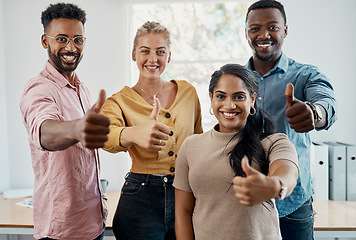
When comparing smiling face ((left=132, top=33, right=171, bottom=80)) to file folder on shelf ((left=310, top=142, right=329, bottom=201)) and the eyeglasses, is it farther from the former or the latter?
file folder on shelf ((left=310, top=142, right=329, bottom=201))

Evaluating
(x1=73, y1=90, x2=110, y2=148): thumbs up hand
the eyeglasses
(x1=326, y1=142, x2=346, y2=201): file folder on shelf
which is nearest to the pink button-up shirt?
the eyeglasses

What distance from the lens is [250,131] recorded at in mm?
1458

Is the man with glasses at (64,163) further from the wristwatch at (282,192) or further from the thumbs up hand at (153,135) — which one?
the wristwatch at (282,192)

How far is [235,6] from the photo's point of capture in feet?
10.2

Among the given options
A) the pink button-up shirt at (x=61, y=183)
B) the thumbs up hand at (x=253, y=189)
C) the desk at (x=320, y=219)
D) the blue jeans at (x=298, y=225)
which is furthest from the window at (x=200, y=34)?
the thumbs up hand at (x=253, y=189)

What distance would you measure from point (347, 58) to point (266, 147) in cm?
190

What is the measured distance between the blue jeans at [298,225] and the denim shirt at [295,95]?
0.11 ft

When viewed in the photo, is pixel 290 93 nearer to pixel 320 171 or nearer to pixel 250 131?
pixel 250 131

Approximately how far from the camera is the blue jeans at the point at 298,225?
1689 mm

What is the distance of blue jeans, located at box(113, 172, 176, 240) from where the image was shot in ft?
5.39

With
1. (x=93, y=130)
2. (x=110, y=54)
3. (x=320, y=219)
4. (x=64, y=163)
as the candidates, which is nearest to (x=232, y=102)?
(x=93, y=130)

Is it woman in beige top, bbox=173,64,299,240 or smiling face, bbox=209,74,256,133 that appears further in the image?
smiling face, bbox=209,74,256,133

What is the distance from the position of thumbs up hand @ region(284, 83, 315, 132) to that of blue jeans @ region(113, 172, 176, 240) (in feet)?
2.13

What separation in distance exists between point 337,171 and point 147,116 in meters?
Answer: 1.67
